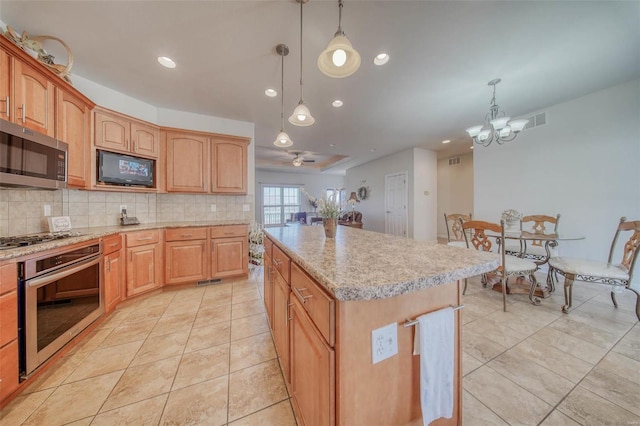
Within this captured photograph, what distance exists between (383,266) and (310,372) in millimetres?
562

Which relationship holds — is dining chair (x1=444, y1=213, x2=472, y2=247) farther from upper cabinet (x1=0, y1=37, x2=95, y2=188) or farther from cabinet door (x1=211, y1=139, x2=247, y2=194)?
upper cabinet (x1=0, y1=37, x2=95, y2=188)

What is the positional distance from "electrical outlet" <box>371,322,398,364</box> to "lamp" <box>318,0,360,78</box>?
139 centimetres

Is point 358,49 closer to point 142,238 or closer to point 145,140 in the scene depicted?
point 145,140

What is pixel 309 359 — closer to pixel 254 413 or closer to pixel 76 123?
pixel 254 413

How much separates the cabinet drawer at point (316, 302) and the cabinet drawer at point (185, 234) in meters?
2.32

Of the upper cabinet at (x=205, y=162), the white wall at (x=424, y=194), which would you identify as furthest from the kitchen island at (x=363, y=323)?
the white wall at (x=424, y=194)

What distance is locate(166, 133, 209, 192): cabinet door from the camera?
300cm

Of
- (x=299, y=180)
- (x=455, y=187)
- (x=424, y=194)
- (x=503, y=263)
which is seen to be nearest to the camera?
(x=503, y=263)

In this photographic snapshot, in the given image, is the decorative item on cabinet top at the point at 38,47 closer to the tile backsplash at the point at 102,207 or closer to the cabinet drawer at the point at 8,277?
the tile backsplash at the point at 102,207

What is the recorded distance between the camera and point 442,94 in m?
2.91

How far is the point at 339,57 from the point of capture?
4.17ft

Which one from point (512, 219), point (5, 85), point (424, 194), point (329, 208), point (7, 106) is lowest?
point (512, 219)

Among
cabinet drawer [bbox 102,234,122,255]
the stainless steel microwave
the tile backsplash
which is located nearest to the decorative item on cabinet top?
the stainless steel microwave

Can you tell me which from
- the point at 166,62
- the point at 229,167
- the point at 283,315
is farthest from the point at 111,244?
the point at 283,315
